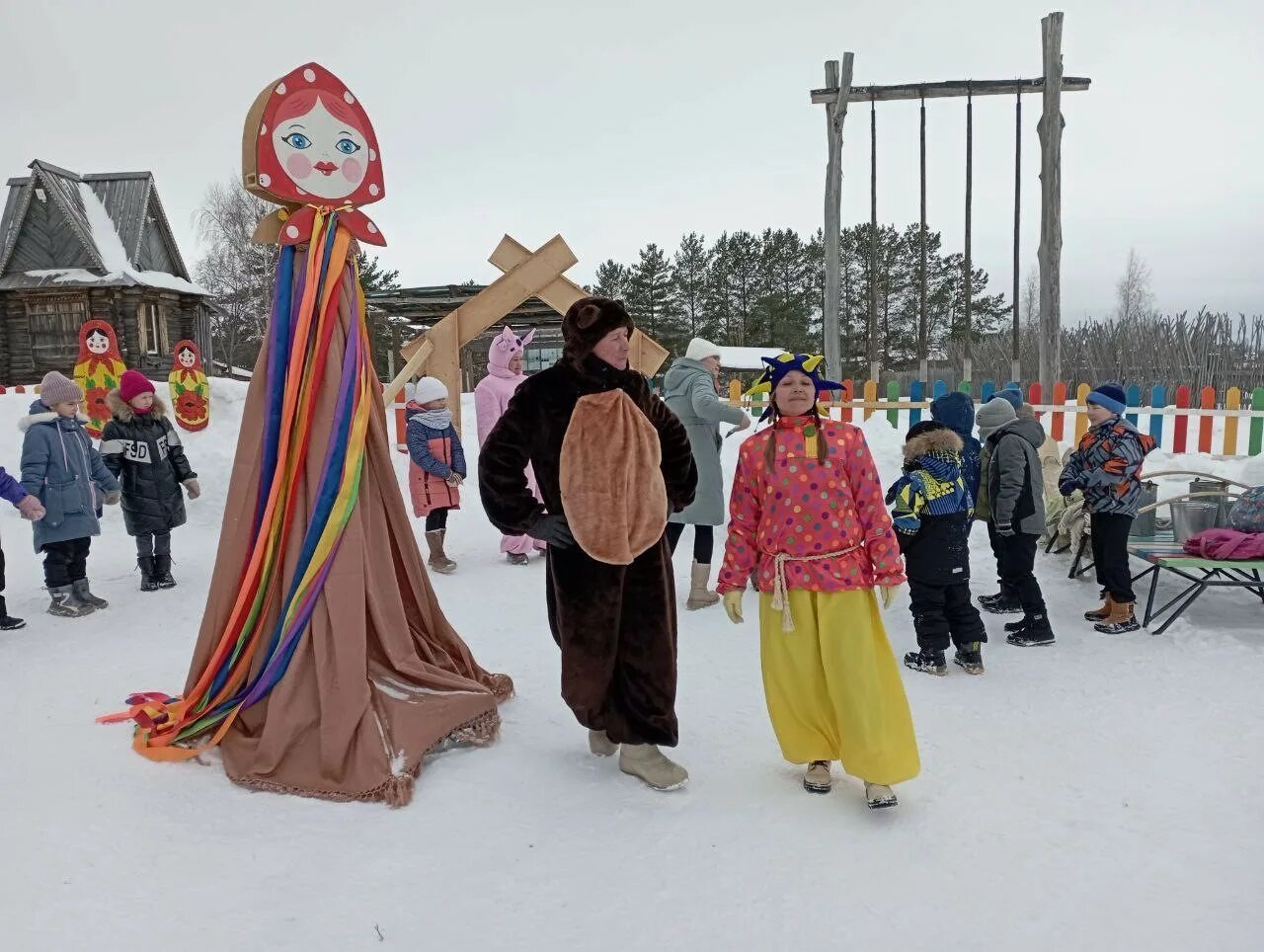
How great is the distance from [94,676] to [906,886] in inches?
172

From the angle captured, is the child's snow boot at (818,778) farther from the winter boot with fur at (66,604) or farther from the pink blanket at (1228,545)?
the winter boot with fur at (66,604)

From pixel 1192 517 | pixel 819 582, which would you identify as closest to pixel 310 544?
pixel 819 582

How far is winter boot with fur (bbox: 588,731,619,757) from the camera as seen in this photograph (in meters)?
3.54

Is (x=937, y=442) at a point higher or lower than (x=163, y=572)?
higher

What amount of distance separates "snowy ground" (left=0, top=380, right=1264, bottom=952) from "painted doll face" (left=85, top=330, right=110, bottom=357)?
869 centimetres

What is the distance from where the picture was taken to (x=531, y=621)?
221 inches

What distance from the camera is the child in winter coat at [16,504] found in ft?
17.7

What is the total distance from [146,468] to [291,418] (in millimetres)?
4026

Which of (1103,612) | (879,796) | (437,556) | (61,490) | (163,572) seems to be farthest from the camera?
(437,556)

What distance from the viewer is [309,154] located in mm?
3621

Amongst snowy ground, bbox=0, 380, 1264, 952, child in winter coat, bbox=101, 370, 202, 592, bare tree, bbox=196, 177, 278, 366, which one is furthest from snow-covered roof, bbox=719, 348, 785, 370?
snowy ground, bbox=0, 380, 1264, 952

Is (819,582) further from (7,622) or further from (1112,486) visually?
(7,622)

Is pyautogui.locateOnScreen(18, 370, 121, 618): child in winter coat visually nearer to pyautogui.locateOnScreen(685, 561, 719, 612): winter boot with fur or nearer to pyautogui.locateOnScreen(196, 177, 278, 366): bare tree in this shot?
pyautogui.locateOnScreen(685, 561, 719, 612): winter boot with fur

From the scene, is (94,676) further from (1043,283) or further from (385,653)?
(1043,283)
